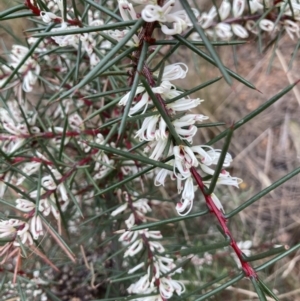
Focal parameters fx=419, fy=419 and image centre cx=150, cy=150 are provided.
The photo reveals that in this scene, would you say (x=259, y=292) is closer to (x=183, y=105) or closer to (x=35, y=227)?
(x=183, y=105)

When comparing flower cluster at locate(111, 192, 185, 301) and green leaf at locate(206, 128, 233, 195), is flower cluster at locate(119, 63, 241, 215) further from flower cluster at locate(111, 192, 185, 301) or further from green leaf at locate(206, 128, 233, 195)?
flower cluster at locate(111, 192, 185, 301)

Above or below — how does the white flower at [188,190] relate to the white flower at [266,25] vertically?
above

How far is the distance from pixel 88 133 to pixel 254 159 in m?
1.09

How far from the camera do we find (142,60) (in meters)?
0.32

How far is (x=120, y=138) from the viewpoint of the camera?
540mm

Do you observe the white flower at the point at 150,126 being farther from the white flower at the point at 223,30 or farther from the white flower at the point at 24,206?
the white flower at the point at 223,30

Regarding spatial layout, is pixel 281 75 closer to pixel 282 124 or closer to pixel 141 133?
pixel 282 124

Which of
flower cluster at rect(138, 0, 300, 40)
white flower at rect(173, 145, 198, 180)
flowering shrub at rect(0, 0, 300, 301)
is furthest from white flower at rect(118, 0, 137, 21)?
flower cluster at rect(138, 0, 300, 40)

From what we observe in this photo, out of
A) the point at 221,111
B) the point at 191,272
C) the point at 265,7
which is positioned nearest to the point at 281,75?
the point at 221,111

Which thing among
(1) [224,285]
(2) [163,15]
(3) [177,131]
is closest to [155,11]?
(2) [163,15]

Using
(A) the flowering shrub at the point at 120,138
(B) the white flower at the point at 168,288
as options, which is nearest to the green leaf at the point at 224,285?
(A) the flowering shrub at the point at 120,138

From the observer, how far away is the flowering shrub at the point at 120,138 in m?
0.34

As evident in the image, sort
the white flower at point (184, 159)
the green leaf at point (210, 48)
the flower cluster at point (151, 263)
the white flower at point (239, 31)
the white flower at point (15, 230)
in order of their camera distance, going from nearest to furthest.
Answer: the green leaf at point (210, 48)
the white flower at point (184, 159)
the white flower at point (15, 230)
the flower cluster at point (151, 263)
the white flower at point (239, 31)

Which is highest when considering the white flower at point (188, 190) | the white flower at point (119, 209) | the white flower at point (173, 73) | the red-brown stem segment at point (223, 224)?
the white flower at point (173, 73)
